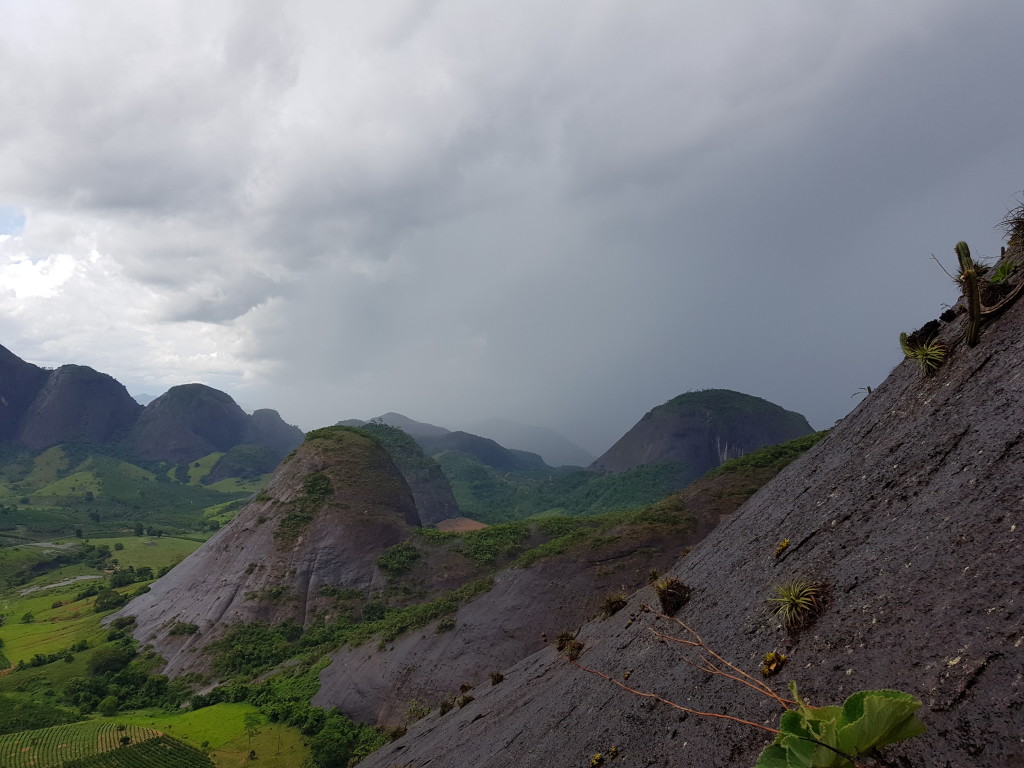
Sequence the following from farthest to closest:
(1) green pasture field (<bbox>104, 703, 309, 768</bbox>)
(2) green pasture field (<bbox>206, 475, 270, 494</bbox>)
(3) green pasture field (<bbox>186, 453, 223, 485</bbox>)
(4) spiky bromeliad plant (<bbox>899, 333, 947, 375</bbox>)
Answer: (3) green pasture field (<bbox>186, 453, 223, 485</bbox>) < (2) green pasture field (<bbox>206, 475, 270, 494</bbox>) < (1) green pasture field (<bbox>104, 703, 309, 768</bbox>) < (4) spiky bromeliad plant (<bbox>899, 333, 947, 375</bbox>)

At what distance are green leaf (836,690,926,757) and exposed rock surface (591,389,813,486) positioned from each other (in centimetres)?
12196

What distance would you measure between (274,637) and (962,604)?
1966 inches

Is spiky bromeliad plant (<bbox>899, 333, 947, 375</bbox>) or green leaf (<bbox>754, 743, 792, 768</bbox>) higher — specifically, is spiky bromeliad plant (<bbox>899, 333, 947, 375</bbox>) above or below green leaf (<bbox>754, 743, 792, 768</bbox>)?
above

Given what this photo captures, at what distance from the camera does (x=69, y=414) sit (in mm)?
186750

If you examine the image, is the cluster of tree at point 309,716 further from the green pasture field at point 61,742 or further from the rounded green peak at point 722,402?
the rounded green peak at point 722,402

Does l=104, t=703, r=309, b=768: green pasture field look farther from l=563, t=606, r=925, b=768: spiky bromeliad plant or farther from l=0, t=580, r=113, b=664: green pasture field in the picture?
l=563, t=606, r=925, b=768: spiky bromeliad plant

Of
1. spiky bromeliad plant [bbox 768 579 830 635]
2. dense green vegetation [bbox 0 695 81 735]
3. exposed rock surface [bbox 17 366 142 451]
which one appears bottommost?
spiky bromeliad plant [bbox 768 579 830 635]

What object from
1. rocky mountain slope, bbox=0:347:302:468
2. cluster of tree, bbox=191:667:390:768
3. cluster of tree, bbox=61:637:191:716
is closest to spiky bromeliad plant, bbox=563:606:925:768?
cluster of tree, bbox=191:667:390:768

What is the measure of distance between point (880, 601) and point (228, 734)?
1554 inches

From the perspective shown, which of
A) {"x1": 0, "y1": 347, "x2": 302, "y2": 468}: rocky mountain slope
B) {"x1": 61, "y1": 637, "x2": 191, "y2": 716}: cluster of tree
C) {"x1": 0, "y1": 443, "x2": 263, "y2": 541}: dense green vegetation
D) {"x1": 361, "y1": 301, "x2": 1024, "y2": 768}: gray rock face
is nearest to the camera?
Answer: {"x1": 361, "y1": 301, "x2": 1024, "y2": 768}: gray rock face

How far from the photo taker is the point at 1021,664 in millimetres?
3627

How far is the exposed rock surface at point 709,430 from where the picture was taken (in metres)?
119

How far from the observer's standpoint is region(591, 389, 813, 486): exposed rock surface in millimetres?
119438

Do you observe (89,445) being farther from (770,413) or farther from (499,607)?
(770,413)
